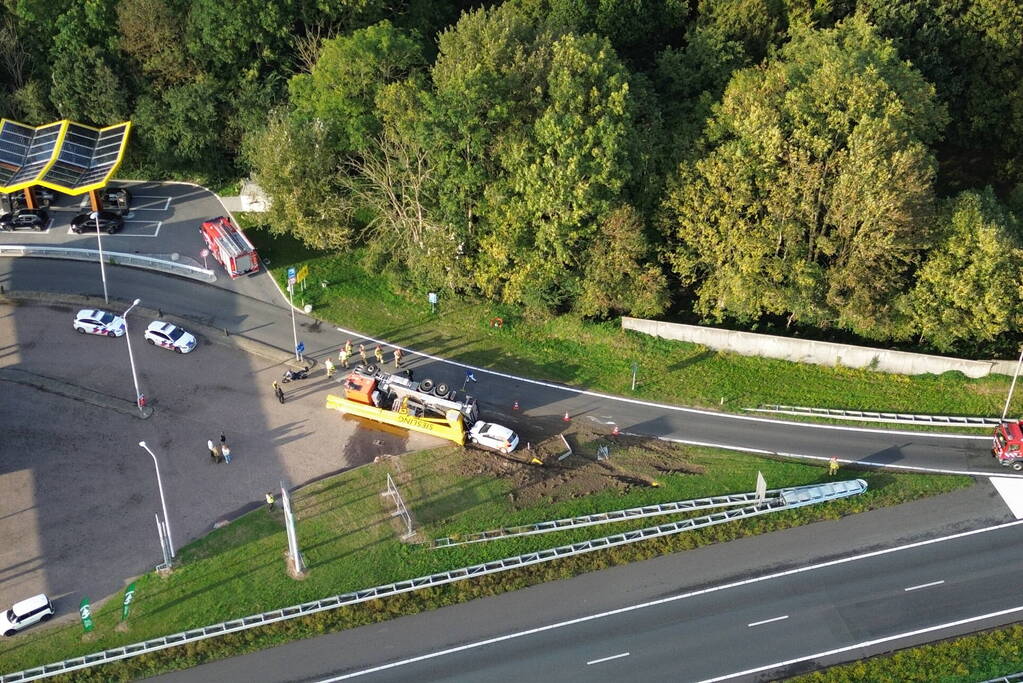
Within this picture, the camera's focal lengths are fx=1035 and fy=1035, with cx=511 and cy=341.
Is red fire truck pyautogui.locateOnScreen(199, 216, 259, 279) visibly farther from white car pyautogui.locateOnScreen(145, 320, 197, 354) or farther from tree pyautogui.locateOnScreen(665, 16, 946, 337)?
tree pyautogui.locateOnScreen(665, 16, 946, 337)

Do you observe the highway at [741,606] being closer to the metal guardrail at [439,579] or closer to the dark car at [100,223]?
the metal guardrail at [439,579]

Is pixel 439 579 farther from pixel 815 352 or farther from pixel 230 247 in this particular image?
pixel 230 247

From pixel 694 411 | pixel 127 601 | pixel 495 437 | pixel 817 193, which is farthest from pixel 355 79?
pixel 127 601

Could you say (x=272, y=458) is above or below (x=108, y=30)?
below

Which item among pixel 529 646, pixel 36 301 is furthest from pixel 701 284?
pixel 36 301

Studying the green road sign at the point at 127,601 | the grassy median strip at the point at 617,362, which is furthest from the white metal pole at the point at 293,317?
the green road sign at the point at 127,601

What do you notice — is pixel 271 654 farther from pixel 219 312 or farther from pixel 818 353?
pixel 818 353
